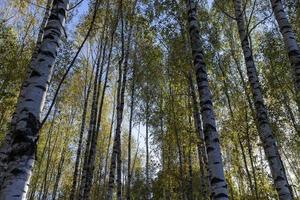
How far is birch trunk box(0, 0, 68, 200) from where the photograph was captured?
2.94 metres

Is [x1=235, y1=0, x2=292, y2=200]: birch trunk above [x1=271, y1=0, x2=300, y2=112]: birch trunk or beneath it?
beneath

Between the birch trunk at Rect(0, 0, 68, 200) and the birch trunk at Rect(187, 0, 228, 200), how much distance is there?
335 centimetres

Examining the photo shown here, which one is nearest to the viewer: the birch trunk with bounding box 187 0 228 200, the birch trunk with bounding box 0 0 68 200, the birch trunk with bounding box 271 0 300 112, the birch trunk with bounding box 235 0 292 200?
the birch trunk with bounding box 0 0 68 200

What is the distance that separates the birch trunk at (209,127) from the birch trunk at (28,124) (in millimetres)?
3351

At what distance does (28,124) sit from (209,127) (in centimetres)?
376

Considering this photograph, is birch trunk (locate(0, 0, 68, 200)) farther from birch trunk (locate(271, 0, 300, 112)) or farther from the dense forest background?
birch trunk (locate(271, 0, 300, 112))

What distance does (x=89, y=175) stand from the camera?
12.4 m

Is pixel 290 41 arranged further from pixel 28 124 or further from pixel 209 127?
pixel 28 124

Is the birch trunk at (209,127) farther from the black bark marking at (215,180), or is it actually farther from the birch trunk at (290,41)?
the birch trunk at (290,41)

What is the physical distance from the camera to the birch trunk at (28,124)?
2.94m

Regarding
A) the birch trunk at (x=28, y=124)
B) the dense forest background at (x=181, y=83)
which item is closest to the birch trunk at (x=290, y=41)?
the dense forest background at (x=181, y=83)

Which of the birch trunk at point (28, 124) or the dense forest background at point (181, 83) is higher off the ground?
the dense forest background at point (181, 83)

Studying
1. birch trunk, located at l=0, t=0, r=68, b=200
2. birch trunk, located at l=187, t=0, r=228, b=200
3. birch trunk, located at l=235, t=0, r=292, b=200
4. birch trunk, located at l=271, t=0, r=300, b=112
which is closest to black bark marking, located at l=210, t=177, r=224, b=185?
birch trunk, located at l=187, t=0, r=228, b=200

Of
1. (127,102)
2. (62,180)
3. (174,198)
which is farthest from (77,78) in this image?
(62,180)
